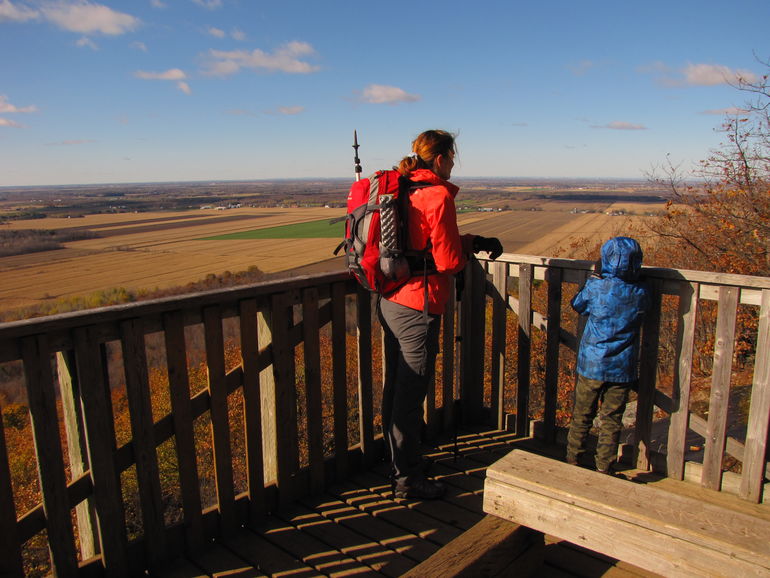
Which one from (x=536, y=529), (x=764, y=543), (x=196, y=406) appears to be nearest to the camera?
(x=764, y=543)

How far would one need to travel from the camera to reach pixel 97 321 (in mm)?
2186

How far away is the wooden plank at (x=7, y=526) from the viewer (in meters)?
1.99

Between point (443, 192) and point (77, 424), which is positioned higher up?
point (443, 192)

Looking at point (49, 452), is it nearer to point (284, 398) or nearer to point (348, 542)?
point (284, 398)

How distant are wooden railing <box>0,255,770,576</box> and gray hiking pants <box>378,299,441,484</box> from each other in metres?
0.32

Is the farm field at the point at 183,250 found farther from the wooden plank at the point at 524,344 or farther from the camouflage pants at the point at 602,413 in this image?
the camouflage pants at the point at 602,413

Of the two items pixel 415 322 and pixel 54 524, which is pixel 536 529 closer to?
pixel 415 322

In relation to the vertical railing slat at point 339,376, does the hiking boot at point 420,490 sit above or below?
below

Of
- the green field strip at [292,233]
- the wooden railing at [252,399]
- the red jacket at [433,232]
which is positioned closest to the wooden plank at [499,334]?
the wooden railing at [252,399]

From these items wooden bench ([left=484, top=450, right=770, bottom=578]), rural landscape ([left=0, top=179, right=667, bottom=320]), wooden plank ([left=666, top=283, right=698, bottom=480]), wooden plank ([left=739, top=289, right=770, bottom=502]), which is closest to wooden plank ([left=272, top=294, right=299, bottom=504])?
wooden bench ([left=484, top=450, right=770, bottom=578])

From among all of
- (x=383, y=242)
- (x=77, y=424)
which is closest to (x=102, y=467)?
(x=77, y=424)

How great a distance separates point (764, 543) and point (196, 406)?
85.4 inches

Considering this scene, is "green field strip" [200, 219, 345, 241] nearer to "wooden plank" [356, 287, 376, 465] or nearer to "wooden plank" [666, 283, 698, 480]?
"wooden plank" [356, 287, 376, 465]

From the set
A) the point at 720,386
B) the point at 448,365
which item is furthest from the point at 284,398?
the point at 720,386
